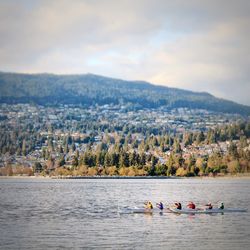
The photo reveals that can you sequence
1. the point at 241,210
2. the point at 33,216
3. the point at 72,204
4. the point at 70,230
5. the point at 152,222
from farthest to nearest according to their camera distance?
1. the point at 72,204
2. the point at 241,210
3. the point at 33,216
4. the point at 152,222
5. the point at 70,230

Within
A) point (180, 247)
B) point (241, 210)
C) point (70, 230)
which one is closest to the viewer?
point (180, 247)

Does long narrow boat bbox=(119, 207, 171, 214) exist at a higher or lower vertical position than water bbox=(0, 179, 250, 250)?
higher

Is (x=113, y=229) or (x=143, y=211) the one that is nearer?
(x=113, y=229)

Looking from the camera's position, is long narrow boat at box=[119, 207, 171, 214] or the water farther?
long narrow boat at box=[119, 207, 171, 214]

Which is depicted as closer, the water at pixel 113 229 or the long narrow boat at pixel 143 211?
the water at pixel 113 229

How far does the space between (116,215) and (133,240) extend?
29.1m

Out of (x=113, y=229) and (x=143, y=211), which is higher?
Result: (x=143, y=211)

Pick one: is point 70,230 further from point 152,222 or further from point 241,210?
point 241,210

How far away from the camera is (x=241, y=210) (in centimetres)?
10138

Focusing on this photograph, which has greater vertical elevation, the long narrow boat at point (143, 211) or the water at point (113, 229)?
the long narrow boat at point (143, 211)

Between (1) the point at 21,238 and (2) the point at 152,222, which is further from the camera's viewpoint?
(2) the point at 152,222

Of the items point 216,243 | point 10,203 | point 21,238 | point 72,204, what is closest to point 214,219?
point 216,243

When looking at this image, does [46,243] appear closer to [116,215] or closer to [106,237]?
[106,237]

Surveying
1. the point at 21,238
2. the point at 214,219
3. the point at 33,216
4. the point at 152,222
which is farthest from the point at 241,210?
the point at 21,238
